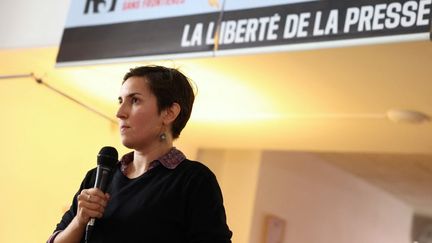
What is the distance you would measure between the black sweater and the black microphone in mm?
15

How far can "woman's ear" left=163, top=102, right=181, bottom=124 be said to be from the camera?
4.01 feet

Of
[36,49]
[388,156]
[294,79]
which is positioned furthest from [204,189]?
[388,156]

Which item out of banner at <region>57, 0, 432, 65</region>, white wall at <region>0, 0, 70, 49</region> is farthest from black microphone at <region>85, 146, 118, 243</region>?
white wall at <region>0, 0, 70, 49</region>

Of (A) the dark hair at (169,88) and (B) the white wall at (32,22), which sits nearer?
(A) the dark hair at (169,88)

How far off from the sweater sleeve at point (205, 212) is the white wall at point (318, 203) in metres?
2.87

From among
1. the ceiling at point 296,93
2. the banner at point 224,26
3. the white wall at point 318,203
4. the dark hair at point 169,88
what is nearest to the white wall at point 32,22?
the ceiling at point 296,93

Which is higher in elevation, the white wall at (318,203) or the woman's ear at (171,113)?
the white wall at (318,203)

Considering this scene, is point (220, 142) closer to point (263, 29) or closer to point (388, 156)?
point (388, 156)

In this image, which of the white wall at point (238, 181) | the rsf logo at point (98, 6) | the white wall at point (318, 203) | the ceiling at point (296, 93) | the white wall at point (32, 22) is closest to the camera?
the ceiling at point (296, 93)

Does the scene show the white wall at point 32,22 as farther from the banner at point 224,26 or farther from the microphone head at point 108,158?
the microphone head at point 108,158

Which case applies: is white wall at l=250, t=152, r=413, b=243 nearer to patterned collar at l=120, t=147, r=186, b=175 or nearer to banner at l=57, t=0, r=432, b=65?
banner at l=57, t=0, r=432, b=65

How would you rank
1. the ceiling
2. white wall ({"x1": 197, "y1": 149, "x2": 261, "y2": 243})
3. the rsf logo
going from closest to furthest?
the ceiling < the rsf logo < white wall ({"x1": 197, "y1": 149, "x2": 261, "y2": 243})

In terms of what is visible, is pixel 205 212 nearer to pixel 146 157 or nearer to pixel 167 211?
pixel 167 211

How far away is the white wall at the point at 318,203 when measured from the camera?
414 cm
